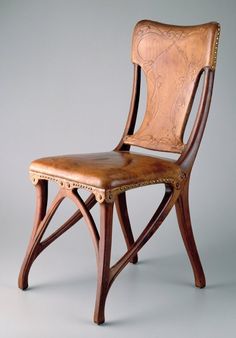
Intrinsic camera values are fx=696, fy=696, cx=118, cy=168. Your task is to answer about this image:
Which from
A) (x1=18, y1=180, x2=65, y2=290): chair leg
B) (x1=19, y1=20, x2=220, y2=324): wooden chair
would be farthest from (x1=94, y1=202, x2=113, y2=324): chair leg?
(x1=18, y1=180, x2=65, y2=290): chair leg

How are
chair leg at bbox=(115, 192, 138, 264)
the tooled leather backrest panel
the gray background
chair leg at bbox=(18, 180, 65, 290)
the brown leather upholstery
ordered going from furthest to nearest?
the gray background → chair leg at bbox=(115, 192, 138, 264) → the tooled leather backrest panel → chair leg at bbox=(18, 180, 65, 290) → the brown leather upholstery

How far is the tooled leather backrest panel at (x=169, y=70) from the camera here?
2892 millimetres

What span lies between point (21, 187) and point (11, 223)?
44cm

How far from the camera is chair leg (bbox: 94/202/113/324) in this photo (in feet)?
8.16

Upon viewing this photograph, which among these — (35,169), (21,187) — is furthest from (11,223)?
(35,169)

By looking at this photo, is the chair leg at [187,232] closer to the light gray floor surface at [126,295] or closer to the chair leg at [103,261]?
the light gray floor surface at [126,295]

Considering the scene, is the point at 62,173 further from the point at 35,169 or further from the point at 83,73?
the point at 83,73

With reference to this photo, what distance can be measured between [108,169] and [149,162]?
0.23 metres

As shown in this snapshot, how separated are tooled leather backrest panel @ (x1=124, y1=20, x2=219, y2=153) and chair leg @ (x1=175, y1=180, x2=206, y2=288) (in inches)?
8.1

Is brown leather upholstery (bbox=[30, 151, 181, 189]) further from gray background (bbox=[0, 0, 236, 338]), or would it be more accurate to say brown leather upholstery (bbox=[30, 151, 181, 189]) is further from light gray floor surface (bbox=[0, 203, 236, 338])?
gray background (bbox=[0, 0, 236, 338])

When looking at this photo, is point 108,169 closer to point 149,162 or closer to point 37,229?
point 149,162

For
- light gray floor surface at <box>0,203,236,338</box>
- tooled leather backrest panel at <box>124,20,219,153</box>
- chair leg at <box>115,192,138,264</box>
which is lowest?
light gray floor surface at <box>0,203,236,338</box>

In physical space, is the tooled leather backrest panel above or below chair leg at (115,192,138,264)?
above

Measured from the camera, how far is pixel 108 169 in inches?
99.5
